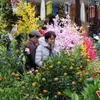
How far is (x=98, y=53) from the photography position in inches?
431

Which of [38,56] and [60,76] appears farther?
[38,56]

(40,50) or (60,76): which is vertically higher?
(40,50)

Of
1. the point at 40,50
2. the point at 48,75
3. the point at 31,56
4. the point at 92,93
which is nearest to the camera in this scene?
the point at 92,93

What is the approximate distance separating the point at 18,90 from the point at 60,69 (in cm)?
111

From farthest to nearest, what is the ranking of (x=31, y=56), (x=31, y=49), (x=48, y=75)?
(x=31, y=49), (x=31, y=56), (x=48, y=75)

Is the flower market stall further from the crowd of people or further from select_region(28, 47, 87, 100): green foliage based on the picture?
the crowd of people

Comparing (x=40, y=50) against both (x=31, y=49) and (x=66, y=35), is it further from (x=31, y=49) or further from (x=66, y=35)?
(x=66, y=35)

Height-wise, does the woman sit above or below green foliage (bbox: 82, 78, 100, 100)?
above

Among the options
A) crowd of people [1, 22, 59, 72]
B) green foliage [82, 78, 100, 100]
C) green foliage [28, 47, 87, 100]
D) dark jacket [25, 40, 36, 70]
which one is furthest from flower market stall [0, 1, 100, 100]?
dark jacket [25, 40, 36, 70]

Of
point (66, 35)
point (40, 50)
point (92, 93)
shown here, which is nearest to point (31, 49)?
point (40, 50)

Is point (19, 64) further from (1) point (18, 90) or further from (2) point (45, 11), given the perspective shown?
(2) point (45, 11)

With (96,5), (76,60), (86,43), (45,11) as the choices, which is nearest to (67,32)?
(86,43)

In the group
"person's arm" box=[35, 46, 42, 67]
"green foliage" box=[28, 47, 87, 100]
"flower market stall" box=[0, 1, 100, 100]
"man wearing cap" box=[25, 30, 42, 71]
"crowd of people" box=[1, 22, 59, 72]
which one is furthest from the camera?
"man wearing cap" box=[25, 30, 42, 71]

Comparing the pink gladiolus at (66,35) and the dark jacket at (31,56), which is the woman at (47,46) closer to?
the dark jacket at (31,56)
